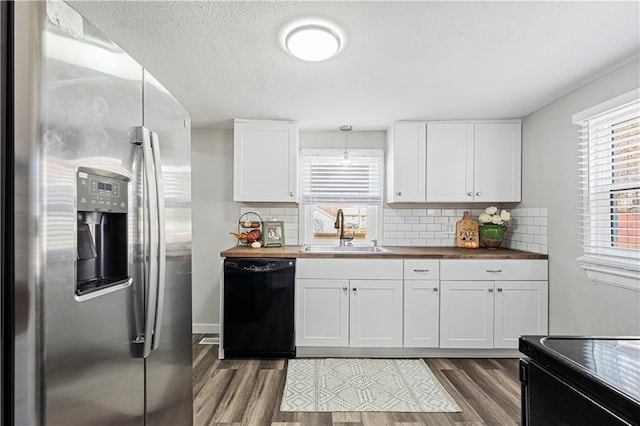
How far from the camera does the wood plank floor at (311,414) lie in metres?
2.03

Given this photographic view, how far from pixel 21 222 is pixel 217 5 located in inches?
51.7

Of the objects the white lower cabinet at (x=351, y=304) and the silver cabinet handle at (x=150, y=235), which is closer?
the silver cabinet handle at (x=150, y=235)

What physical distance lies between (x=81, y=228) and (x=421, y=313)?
8.78 feet

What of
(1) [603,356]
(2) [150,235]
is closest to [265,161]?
(2) [150,235]

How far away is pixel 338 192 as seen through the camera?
3631mm

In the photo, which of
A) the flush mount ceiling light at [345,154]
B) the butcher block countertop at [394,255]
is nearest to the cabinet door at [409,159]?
the flush mount ceiling light at [345,154]

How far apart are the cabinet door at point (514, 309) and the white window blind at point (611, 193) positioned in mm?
562

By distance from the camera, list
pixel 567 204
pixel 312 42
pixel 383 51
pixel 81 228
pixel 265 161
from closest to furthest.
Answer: pixel 81 228 → pixel 312 42 → pixel 383 51 → pixel 567 204 → pixel 265 161

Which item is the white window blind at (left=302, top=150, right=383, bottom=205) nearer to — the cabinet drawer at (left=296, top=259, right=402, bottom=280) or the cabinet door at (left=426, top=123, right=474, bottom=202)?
the cabinet door at (left=426, top=123, right=474, bottom=202)

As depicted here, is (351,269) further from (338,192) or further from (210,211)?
(210,211)

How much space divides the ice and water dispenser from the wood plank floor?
150 cm

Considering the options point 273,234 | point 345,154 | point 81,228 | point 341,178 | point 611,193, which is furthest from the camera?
point 341,178

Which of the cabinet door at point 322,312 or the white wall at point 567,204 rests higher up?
the white wall at point 567,204

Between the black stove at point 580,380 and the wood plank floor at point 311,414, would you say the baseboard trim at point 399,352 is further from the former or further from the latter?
the black stove at point 580,380
